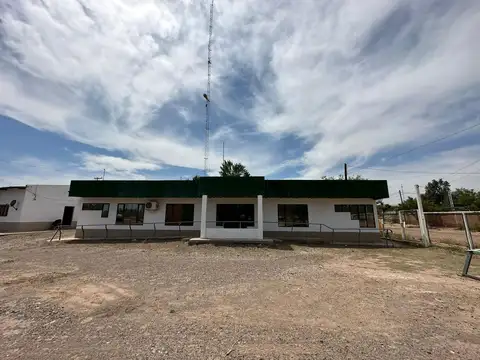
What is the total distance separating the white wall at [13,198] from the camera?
2578cm

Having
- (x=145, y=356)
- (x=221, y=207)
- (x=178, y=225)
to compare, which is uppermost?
(x=221, y=207)

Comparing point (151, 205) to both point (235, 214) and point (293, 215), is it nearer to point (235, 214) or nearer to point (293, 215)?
point (235, 214)

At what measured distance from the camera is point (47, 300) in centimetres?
587

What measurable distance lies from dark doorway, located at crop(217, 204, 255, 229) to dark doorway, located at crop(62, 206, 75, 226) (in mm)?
20905

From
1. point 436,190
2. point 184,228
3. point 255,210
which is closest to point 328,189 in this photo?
point 255,210

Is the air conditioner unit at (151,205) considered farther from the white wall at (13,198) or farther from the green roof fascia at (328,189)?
the white wall at (13,198)

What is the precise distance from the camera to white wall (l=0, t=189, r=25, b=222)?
2578 cm

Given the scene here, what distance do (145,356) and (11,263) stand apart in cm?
1070

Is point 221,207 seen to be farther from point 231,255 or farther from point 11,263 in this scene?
point 11,263

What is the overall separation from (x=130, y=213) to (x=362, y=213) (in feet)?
57.9

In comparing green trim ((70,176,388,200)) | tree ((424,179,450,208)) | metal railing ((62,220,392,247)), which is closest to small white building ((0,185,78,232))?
metal railing ((62,220,392,247))

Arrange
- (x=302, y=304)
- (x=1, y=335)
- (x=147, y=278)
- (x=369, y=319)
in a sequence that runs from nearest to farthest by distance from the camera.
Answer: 1. (x=1, y=335)
2. (x=369, y=319)
3. (x=302, y=304)
4. (x=147, y=278)

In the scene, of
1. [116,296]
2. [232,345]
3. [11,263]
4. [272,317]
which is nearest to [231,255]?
[116,296]

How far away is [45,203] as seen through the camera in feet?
90.2
